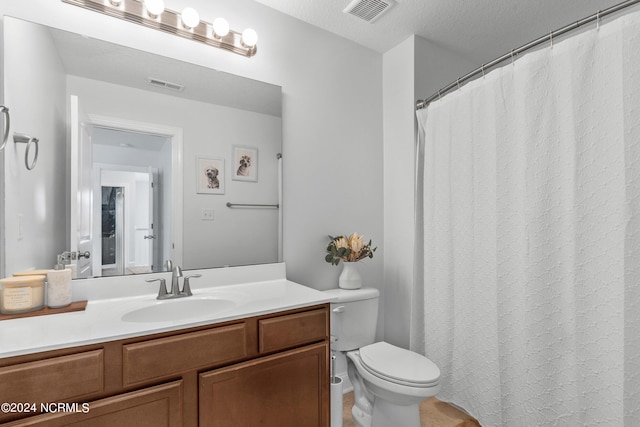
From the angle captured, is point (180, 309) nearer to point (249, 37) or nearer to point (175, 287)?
point (175, 287)

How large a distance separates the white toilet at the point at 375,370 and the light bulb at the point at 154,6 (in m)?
1.55

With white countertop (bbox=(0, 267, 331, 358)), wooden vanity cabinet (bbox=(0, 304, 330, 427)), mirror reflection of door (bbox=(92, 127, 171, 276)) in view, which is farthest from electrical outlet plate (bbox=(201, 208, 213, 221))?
wooden vanity cabinet (bbox=(0, 304, 330, 427))

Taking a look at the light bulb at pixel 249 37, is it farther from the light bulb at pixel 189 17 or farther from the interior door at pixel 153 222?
the interior door at pixel 153 222

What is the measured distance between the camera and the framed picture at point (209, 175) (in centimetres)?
171

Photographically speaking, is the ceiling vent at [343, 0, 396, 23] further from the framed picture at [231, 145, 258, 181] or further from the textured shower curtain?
the framed picture at [231, 145, 258, 181]

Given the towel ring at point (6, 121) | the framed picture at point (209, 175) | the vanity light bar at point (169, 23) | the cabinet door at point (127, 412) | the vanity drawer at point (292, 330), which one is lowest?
the cabinet door at point (127, 412)

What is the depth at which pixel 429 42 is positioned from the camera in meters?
2.26

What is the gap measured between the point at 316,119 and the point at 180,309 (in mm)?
1354

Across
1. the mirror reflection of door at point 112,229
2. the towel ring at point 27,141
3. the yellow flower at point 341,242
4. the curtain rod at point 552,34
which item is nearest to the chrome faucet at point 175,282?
the mirror reflection of door at point 112,229

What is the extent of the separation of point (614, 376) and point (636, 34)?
47.3 inches

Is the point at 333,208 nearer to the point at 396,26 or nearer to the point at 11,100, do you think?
the point at 396,26

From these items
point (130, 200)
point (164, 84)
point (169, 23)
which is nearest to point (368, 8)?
point (169, 23)

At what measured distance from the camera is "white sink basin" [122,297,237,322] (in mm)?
1344

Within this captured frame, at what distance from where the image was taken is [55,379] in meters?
0.92
